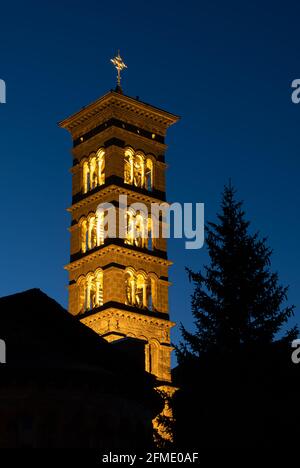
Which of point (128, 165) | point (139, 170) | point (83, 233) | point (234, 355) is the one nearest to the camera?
point (234, 355)

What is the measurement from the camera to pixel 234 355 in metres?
38.6

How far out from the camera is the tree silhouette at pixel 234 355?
36875 mm

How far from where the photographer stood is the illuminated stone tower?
70.6 meters

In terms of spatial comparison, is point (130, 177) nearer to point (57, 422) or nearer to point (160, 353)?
point (160, 353)

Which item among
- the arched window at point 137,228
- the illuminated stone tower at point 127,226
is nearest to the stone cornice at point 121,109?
the illuminated stone tower at point 127,226

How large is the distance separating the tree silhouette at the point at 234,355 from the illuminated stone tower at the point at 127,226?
26382 mm

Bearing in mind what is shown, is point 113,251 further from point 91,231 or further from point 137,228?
point 91,231

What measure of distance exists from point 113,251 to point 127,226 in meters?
3.00

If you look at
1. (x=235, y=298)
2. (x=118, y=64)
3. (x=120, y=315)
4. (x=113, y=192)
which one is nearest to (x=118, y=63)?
(x=118, y=64)

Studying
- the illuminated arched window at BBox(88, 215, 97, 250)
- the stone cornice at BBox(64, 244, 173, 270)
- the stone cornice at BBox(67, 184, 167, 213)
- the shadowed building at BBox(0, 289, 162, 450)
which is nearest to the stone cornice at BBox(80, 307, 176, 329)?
the stone cornice at BBox(64, 244, 173, 270)

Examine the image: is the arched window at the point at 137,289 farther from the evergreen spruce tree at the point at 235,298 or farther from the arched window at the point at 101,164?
the evergreen spruce tree at the point at 235,298
